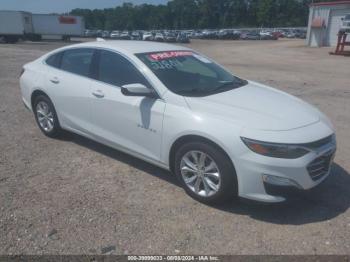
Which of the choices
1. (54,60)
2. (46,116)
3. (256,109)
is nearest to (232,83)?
(256,109)

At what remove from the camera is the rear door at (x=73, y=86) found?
5.10 meters

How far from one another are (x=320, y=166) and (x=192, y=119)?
136 centimetres

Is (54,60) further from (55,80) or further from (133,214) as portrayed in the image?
(133,214)

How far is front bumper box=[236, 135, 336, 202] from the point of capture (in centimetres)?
355

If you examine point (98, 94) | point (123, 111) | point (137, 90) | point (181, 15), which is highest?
point (137, 90)

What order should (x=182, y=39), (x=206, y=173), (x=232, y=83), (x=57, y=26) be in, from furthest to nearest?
(x=182, y=39) < (x=57, y=26) < (x=232, y=83) < (x=206, y=173)

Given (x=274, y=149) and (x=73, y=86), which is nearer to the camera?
(x=274, y=149)

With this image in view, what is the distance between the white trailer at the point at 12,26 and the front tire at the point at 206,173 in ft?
145

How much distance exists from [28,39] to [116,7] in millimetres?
97546

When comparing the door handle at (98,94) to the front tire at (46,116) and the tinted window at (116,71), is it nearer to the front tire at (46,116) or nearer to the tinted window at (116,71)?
the tinted window at (116,71)

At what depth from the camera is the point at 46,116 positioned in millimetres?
5938

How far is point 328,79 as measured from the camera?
44.3ft

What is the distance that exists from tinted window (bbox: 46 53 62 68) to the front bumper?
11.2ft

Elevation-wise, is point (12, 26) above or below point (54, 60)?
below
